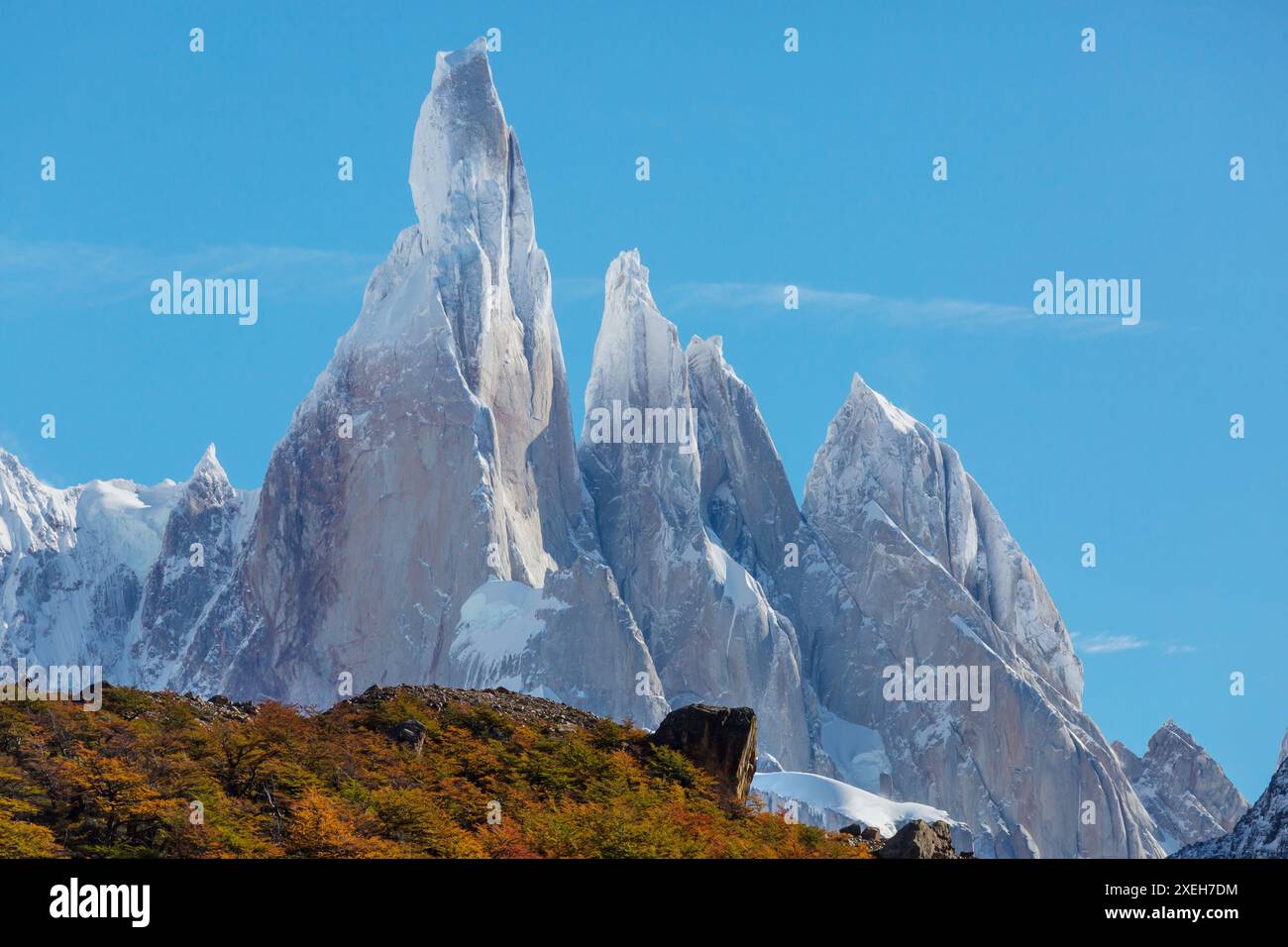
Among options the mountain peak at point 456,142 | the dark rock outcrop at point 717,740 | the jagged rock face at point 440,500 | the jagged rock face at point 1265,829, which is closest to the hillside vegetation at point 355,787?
the dark rock outcrop at point 717,740

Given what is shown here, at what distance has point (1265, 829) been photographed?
23.6m

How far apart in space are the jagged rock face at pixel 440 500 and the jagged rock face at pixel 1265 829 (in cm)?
14254

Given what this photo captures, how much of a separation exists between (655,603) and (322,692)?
36509 millimetres

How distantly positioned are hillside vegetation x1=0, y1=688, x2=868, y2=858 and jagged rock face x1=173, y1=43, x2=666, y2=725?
127624 millimetres

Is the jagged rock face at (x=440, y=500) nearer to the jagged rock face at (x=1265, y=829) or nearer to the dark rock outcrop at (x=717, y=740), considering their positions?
the dark rock outcrop at (x=717, y=740)

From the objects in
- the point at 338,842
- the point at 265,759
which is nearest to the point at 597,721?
the point at 265,759

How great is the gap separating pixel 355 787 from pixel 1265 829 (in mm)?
15578

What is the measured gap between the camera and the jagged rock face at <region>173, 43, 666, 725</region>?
6781 inches

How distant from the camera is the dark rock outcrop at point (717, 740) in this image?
126 ft

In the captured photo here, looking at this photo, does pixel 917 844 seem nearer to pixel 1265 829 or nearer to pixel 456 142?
pixel 1265 829

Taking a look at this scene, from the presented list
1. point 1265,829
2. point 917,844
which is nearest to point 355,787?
point 917,844
